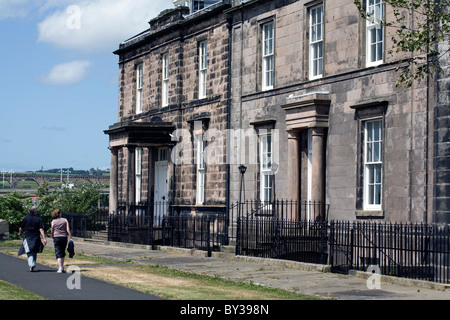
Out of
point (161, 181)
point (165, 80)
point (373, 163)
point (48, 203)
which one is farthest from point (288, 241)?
point (48, 203)

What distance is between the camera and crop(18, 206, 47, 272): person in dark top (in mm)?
19844

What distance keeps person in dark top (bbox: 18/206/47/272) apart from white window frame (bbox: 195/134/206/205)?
1124 centimetres

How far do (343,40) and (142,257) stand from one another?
8730mm

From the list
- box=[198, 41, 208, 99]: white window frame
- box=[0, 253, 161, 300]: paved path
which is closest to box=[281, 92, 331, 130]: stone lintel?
box=[198, 41, 208, 99]: white window frame

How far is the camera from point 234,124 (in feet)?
94.3

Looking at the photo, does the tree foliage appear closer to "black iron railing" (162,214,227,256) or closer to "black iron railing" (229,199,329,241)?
"black iron railing" (162,214,227,256)

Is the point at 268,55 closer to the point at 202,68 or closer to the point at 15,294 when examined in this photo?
the point at 202,68

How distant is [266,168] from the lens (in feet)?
88.9

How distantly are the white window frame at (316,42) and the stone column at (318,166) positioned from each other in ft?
6.29

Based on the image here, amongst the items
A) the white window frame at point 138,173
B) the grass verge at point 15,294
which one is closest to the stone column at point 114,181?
the white window frame at point 138,173

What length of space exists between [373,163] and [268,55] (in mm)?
6675

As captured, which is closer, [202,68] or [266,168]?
[266,168]
